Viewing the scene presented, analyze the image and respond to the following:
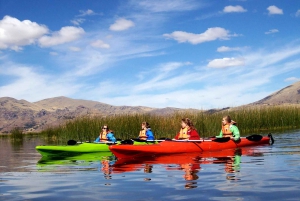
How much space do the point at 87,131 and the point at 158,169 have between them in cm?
1258

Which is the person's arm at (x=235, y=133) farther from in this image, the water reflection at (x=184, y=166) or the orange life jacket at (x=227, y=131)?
the water reflection at (x=184, y=166)

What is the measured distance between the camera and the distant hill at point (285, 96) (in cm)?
11494

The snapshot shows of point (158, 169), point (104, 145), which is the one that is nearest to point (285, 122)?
point (104, 145)

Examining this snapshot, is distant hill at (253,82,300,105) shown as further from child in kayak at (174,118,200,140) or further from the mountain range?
child in kayak at (174,118,200,140)

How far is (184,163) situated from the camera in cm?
948

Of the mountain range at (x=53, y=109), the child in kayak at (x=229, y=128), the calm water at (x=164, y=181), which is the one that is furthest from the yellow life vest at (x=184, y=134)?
the mountain range at (x=53, y=109)

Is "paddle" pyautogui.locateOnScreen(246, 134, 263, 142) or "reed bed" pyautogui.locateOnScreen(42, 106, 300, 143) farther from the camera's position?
"reed bed" pyautogui.locateOnScreen(42, 106, 300, 143)

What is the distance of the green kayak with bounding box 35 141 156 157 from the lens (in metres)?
13.5

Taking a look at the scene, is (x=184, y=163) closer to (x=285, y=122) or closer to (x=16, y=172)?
(x=16, y=172)

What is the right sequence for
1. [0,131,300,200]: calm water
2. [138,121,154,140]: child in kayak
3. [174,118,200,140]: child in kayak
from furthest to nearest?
[138,121,154,140]: child in kayak → [174,118,200,140]: child in kayak → [0,131,300,200]: calm water

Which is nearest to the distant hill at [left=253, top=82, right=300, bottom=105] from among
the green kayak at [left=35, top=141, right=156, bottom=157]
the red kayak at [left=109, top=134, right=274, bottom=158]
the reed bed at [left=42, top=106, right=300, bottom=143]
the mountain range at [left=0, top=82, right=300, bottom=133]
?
the mountain range at [left=0, top=82, right=300, bottom=133]

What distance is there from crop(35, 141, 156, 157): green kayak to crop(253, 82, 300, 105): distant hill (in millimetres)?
103366

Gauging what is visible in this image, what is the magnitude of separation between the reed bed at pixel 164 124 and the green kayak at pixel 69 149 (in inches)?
238

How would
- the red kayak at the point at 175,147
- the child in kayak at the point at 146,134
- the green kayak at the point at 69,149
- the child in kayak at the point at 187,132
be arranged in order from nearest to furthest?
the red kayak at the point at 175,147
the child in kayak at the point at 187,132
the green kayak at the point at 69,149
the child in kayak at the point at 146,134
